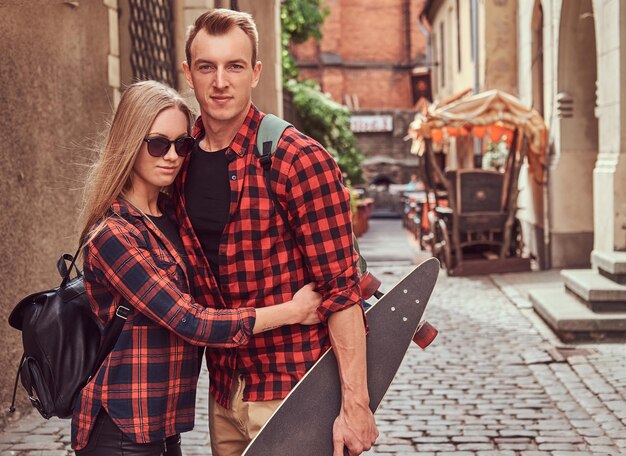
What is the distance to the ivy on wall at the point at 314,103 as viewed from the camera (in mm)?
25391

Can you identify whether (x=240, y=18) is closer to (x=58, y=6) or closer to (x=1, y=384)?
(x=1, y=384)

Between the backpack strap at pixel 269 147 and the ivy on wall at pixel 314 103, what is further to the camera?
the ivy on wall at pixel 314 103

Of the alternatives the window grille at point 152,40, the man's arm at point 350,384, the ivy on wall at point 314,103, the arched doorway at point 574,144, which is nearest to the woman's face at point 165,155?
the man's arm at point 350,384

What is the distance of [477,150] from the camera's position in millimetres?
22062

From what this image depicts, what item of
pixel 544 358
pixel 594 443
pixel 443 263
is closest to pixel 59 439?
pixel 594 443

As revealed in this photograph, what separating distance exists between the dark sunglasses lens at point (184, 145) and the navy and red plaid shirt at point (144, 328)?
201mm

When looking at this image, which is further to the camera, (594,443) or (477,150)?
(477,150)

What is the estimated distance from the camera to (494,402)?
6238 millimetres

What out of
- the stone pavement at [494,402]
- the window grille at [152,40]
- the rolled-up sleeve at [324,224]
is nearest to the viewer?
the rolled-up sleeve at [324,224]

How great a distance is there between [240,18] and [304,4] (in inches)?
940

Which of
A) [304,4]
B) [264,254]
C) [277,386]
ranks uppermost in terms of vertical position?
[304,4]

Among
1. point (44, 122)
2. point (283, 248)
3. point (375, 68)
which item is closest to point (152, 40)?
point (44, 122)

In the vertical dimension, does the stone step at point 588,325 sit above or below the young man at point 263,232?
below

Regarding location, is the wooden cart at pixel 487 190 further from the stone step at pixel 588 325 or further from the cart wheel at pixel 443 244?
the stone step at pixel 588 325
